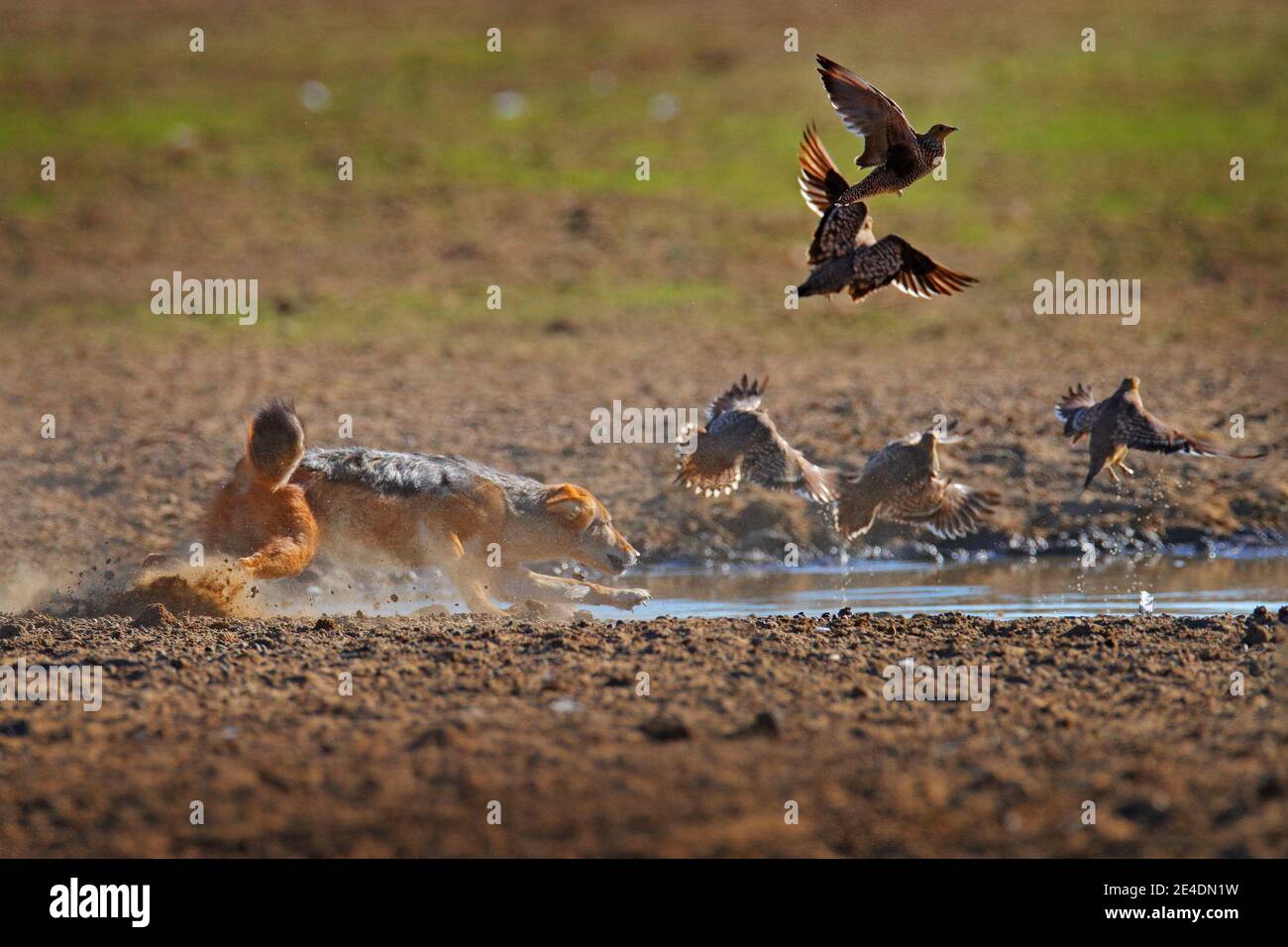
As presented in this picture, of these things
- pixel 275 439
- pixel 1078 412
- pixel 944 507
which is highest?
pixel 1078 412

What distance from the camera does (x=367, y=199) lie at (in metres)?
21.0

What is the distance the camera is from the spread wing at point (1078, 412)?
9211mm

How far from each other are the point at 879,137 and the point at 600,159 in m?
14.6

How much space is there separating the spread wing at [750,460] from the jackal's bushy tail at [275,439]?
2183 mm

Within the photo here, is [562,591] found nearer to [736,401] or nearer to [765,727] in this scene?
[736,401]

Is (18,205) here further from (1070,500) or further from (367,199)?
(1070,500)

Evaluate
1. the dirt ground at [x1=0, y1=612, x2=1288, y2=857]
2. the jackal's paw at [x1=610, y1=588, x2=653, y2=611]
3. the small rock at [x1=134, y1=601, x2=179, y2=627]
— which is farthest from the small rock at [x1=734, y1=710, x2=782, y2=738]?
the small rock at [x1=134, y1=601, x2=179, y2=627]

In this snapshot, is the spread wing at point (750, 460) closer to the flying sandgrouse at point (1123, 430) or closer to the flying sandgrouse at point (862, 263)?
the flying sandgrouse at point (862, 263)

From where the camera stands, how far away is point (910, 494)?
9.48 meters

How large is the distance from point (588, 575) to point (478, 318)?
6.69 metres

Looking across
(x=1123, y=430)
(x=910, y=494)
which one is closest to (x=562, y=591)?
(x=910, y=494)

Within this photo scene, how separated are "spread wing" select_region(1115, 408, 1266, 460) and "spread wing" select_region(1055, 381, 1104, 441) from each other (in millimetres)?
238
